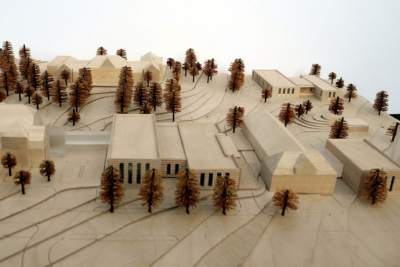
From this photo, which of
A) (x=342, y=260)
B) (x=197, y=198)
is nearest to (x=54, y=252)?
(x=197, y=198)

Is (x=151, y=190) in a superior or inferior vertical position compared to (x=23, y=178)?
superior

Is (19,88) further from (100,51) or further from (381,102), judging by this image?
(381,102)

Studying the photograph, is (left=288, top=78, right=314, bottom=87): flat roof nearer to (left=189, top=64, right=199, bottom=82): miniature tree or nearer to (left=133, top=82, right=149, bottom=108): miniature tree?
(left=189, top=64, right=199, bottom=82): miniature tree

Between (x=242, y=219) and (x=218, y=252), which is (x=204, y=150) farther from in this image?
(x=218, y=252)

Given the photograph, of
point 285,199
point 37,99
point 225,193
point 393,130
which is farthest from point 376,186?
point 37,99

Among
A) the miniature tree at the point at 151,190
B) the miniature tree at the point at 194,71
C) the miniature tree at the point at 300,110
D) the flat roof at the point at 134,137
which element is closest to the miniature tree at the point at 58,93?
the flat roof at the point at 134,137

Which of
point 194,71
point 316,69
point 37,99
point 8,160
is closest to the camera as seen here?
point 8,160

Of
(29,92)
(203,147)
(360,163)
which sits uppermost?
(29,92)
